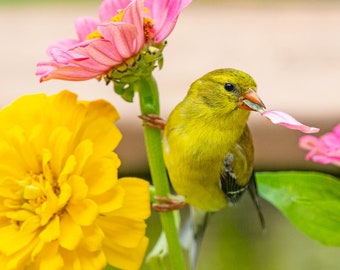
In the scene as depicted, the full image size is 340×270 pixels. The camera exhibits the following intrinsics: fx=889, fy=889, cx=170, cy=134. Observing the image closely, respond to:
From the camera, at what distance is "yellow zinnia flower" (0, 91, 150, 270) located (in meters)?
0.40

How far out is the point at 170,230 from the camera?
1.37ft

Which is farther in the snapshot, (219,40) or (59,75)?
(219,40)

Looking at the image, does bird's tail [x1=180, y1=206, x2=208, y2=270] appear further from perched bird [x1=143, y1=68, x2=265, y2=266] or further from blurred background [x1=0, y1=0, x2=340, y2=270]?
blurred background [x1=0, y1=0, x2=340, y2=270]

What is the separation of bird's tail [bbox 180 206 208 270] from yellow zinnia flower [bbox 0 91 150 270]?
149mm

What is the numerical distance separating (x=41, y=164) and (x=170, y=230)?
7 centimetres

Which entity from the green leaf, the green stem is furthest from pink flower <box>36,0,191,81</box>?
the green leaf

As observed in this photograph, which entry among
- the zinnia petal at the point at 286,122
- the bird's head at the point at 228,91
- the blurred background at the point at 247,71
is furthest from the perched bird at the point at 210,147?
the blurred background at the point at 247,71

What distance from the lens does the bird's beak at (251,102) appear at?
0.41 metres

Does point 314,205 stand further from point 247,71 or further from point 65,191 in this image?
point 247,71

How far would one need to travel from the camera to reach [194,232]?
59cm

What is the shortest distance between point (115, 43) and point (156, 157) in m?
0.06

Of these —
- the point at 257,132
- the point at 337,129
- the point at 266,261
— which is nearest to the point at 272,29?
the point at 257,132

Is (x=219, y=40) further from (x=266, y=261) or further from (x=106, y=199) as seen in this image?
(x=106, y=199)

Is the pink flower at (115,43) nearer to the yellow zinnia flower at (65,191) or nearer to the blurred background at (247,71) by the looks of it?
the yellow zinnia flower at (65,191)
